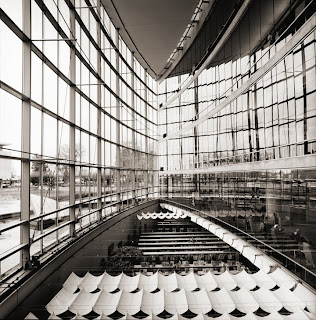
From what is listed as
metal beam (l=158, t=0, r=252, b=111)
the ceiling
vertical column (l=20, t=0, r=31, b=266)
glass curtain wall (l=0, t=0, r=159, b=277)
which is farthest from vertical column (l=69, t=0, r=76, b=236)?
metal beam (l=158, t=0, r=252, b=111)

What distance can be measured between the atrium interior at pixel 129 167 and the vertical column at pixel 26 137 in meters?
0.03

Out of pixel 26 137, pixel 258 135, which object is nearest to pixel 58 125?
pixel 26 137

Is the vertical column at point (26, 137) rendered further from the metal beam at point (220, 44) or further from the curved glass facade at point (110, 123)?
the metal beam at point (220, 44)

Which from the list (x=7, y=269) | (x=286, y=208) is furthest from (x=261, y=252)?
(x=7, y=269)

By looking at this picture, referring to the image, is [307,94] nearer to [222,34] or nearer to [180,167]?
[222,34]

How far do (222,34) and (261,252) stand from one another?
1079cm

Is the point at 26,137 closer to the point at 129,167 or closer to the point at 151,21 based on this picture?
the point at 151,21

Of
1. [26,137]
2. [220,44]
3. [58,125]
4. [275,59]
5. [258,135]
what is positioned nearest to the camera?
[26,137]

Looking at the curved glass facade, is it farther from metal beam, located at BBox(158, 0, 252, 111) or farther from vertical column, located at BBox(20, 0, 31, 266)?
metal beam, located at BBox(158, 0, 252, 111)

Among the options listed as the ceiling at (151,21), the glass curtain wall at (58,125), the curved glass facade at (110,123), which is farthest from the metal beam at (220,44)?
the glass curtain wall at (58,125)

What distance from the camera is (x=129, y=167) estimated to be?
75.1 feet

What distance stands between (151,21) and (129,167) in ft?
29.1

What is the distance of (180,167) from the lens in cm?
2767

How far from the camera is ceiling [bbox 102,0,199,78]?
1700 cm
